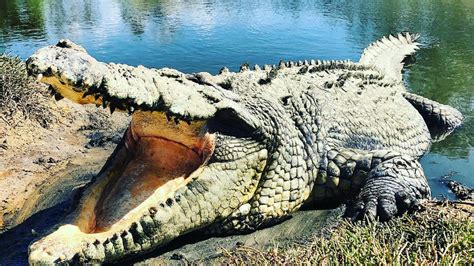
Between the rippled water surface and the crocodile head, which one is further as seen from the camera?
the rippled water surface

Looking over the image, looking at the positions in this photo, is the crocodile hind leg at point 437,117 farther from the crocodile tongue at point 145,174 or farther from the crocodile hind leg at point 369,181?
the crocodile tongue at point 145,174

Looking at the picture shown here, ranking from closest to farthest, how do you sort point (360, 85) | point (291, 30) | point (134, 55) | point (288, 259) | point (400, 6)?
point (288, 259)
point (360, 85)
point (134, 55)
point (291, 30)
point (400, 6)

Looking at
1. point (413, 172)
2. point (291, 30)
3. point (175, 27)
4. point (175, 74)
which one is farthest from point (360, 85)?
point (175, 27)

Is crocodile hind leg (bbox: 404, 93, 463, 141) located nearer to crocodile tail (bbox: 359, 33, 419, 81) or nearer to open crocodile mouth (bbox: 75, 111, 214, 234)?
crocodile tail (bbox: 359, 33, 419, 81)

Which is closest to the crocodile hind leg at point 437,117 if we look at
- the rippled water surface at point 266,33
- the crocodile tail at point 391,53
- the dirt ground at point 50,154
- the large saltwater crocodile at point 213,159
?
the rippled water surface at point 266,33

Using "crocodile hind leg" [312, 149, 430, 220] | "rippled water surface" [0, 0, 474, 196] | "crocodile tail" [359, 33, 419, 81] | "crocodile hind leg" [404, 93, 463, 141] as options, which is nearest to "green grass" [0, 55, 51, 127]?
"crocodile hind leg" [312, 149, 430, 220]

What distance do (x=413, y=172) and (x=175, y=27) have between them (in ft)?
32.6

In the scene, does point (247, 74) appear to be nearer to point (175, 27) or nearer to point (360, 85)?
point (360, 85)

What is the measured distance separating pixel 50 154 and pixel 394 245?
11.9ft

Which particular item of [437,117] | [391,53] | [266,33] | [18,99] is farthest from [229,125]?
[266,33]

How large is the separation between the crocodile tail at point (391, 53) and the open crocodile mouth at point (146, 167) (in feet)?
14.8

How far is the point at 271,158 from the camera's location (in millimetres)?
3795

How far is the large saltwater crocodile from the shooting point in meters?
2.92

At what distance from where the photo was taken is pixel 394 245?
118 inches
